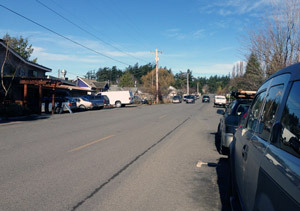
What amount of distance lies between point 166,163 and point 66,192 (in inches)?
109

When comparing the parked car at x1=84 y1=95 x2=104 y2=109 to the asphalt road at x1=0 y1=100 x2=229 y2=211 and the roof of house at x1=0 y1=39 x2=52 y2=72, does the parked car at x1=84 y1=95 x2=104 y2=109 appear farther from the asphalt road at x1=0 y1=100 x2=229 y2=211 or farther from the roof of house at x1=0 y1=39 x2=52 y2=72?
the asphalt road at x1=0 y1=100 x2=229 y2=211

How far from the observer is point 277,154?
2094mm

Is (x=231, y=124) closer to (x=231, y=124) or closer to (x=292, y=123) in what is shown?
(x=231, y=124)

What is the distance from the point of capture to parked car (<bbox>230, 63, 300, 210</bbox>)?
1786 millimetres

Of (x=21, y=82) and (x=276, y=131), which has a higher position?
(x=21, y=82)

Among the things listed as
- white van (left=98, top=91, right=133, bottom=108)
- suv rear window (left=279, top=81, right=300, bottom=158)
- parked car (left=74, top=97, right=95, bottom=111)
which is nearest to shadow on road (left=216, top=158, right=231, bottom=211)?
suv rear window (left=279, top=81, right=300, bottom=158)

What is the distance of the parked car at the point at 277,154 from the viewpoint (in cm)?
179

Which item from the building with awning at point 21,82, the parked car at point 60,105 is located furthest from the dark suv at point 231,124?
the parked car at point 60,105

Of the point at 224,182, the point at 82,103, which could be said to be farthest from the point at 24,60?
the point at 224,182

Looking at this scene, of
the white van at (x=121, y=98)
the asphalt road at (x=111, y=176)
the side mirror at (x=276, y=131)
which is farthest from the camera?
the white van at (x=121, y=98)

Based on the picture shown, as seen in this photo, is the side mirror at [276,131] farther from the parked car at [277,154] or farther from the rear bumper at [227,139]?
the rear bumper at [227,139]

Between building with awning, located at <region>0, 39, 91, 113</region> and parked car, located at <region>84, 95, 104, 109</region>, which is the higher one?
building with awning, located at <region>0, 39, 91, 113</region>

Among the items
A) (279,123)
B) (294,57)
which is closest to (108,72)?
(294,57)

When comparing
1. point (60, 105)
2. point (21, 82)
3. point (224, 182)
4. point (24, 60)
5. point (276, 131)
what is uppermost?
point (24, 60)
